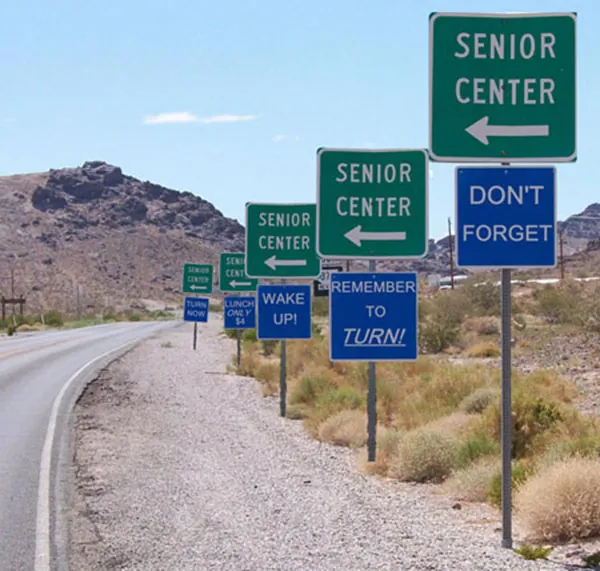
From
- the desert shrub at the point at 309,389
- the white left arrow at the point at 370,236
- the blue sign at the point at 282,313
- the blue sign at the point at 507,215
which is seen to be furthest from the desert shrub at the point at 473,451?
the desert shrub at the point at 309,389

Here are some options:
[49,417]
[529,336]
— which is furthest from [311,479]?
[529,336]

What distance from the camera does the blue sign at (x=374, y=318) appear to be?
42.4 ft

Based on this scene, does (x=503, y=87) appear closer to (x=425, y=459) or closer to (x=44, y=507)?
(x=425, y=459)

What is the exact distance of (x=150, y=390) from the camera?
2497 cm

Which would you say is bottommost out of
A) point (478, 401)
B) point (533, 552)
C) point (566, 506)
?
point (533, 552)

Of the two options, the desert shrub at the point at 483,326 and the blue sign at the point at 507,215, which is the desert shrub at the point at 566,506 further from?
the desert shrub at the point at 483,326

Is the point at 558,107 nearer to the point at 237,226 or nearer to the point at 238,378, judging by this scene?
the point at 238,378

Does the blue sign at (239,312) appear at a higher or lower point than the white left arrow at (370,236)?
lower

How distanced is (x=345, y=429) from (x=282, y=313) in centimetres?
390

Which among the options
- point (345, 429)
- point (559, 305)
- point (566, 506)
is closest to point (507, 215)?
point (566, 506)

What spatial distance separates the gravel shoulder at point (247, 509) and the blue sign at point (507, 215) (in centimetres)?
229

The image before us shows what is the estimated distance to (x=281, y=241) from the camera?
747 inches

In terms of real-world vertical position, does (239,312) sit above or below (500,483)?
above

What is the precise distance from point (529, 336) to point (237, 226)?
156 meters
